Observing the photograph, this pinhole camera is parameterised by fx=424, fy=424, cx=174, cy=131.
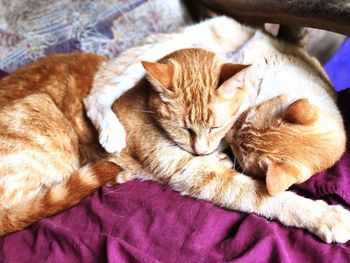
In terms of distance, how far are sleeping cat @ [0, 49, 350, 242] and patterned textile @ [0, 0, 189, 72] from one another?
1.34 ft

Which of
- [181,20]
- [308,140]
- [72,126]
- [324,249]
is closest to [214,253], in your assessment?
[324,249]

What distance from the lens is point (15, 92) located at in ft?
6.91

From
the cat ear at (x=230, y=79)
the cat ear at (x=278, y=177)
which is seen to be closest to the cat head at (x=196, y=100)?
the cat ear at (x=230, y=79)

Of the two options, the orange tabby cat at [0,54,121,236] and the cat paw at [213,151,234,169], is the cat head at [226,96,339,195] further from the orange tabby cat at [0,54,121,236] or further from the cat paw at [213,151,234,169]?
the orange tabby cat at [0,54,121,236]

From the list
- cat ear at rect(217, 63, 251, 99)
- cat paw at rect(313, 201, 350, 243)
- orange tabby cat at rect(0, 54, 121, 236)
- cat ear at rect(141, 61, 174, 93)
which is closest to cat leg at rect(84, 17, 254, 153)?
orange tabby cat at rect(0, 54, 121, 236)

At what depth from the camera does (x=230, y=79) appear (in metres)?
1.67

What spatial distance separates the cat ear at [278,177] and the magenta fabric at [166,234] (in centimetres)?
18

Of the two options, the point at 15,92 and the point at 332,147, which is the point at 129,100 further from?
the point at 332,147

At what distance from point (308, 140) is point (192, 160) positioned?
0.50 metres

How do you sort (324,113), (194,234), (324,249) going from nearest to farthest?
(324,249) < (194,234) < (324,113)

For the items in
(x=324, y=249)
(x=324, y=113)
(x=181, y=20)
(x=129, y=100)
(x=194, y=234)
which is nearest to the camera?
(x=324, y=249)

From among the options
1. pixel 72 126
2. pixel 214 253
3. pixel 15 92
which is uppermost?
pixel 15 92

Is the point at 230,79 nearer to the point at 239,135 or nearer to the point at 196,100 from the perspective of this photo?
the point at 196,100

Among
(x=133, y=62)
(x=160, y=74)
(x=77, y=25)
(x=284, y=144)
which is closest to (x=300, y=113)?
(x=284, y=144)
